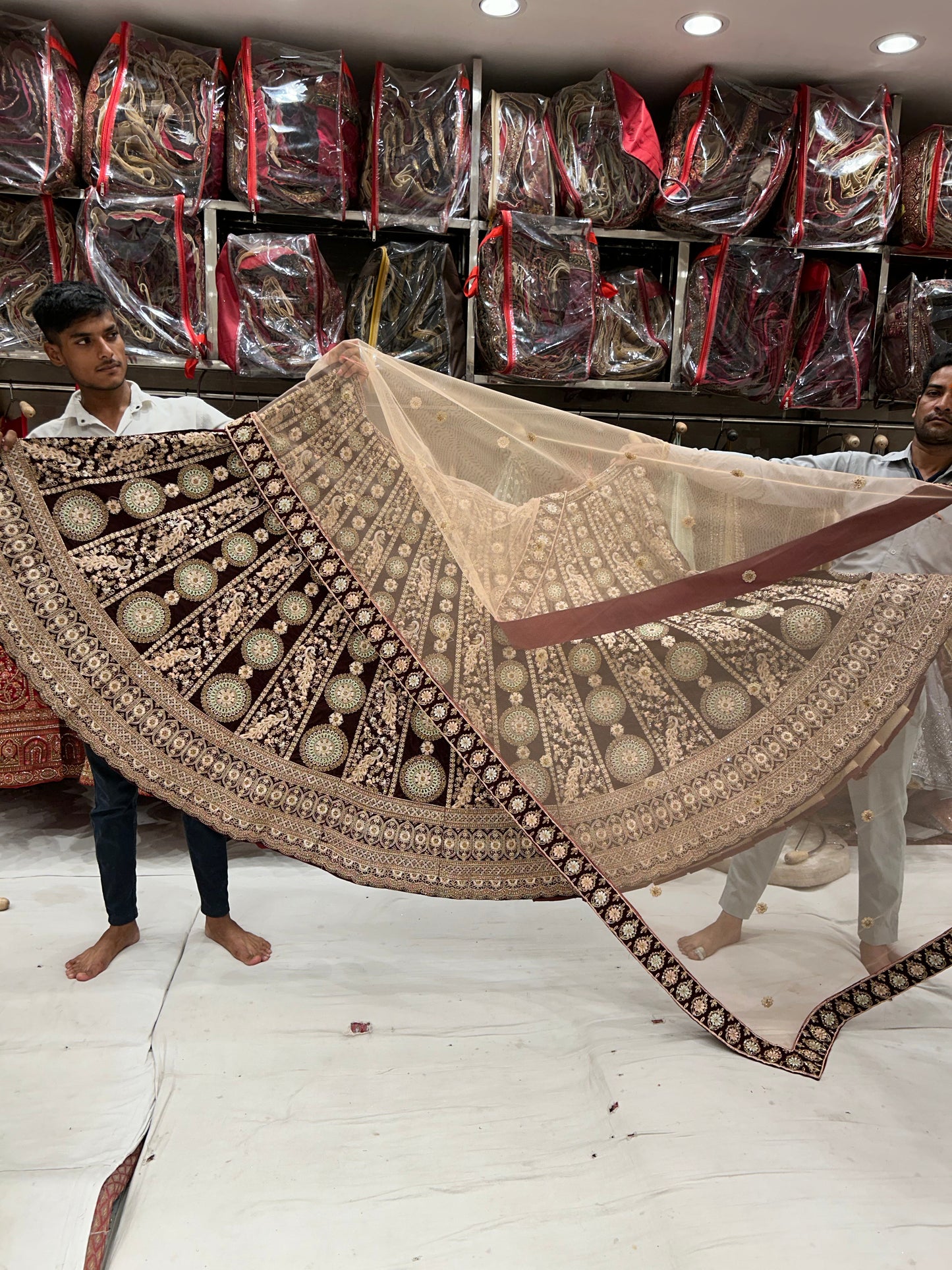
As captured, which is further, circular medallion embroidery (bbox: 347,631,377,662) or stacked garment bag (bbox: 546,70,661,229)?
stacked garment bag (bbox: 546,70,661,229)

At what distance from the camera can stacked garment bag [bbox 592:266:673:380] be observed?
8.20 feet

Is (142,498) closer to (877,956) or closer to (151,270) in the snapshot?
(151,270)

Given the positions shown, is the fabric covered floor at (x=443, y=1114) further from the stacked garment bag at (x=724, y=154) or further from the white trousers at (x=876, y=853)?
the stacked garment bag at (x=724, y=154)

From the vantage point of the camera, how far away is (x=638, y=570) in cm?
148

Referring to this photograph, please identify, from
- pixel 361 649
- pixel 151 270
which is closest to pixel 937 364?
pixel 361 649

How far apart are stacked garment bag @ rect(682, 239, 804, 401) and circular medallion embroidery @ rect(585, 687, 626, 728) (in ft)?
4.70

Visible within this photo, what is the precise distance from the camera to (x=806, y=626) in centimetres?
142

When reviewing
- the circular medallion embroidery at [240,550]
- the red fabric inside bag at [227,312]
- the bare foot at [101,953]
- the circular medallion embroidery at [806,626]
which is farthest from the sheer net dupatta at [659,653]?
the red fabric inside bag at [227,312]

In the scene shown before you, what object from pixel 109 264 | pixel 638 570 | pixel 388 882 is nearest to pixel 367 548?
pixel 638 570

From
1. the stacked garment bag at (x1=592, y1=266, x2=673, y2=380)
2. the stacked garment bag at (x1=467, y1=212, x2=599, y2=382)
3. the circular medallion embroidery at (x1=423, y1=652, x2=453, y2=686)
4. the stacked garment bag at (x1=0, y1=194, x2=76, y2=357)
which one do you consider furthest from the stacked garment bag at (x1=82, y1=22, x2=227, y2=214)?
the circular medallion embroidery at (x1=423, y1=652, x2=453, y2=686)

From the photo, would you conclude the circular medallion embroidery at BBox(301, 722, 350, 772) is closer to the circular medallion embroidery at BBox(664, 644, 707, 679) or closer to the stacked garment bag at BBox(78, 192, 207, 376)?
the circular medallion embroidery at BBox(664, 644, 707, 679)

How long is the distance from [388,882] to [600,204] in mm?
1978

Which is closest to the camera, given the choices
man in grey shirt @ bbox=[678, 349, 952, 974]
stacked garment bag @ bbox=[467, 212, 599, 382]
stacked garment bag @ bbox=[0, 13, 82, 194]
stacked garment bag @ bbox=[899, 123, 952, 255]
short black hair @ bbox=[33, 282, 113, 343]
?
man in grey shirt @ bbox=[678, 349, 952, 974]

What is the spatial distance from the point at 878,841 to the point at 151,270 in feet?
7.25
